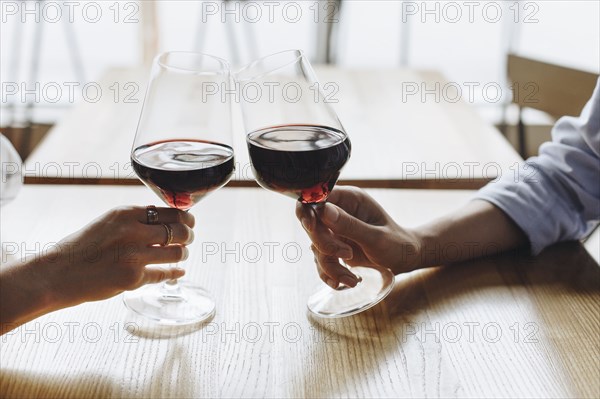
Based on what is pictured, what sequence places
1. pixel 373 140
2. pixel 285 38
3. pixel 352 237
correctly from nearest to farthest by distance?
pixel 352 237, pixel 373 140, pixel 285 38

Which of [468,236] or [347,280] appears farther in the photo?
[468,236]

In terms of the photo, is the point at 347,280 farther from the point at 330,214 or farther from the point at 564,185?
the point at 564,185

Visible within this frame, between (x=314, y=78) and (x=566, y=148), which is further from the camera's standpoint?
(x=566, y=148)

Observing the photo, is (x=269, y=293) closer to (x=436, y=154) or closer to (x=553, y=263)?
(x=553, y=263)

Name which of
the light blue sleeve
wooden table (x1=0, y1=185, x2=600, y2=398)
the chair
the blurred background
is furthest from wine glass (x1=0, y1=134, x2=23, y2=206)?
the blurred background

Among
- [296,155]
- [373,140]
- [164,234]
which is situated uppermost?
[296,155]

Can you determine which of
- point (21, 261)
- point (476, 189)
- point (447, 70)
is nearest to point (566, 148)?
point (476, 189)

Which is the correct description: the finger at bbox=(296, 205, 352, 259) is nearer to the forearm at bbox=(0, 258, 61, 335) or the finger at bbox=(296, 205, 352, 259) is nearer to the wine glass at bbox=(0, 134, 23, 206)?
the forearm at bbox=(0, 258, 61, 335)

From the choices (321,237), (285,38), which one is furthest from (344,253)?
(285,38)
